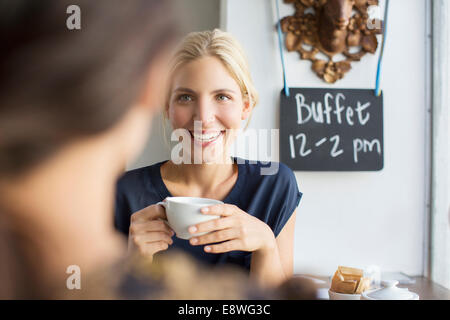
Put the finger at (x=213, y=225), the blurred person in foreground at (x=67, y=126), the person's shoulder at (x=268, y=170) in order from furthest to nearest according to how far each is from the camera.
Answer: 1. the person's shoulder at (x=268, y=170)
2. the finger at (x=213, y=225)
3. the blurred person in foreground at (x=67, y=126)

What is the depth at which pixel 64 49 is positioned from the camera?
189mm

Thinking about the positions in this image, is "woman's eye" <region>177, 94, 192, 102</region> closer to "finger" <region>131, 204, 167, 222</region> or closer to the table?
"finger" <region>131, 204, 167, 222</region>

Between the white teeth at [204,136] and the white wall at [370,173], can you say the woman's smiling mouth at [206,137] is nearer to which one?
the white teeth at [204,136]

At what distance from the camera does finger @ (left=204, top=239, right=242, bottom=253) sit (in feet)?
0.98

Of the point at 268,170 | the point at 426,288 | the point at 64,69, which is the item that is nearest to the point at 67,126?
the point at 64,69

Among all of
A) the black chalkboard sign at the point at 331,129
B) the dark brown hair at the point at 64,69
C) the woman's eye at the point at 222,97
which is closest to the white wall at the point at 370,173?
the black chalkboard sign at the point at 331,129

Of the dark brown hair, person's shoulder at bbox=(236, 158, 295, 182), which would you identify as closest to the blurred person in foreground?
the dark brown hair

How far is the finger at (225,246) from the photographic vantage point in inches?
11.8

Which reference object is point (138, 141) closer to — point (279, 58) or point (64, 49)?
point (64, 49)

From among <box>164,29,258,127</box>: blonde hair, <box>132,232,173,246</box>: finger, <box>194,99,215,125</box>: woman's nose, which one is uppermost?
<box>164,29,258,127</box>: blonde hair

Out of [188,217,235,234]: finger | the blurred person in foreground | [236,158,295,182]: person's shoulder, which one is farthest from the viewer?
[236,158,295,182]: person's shoulder

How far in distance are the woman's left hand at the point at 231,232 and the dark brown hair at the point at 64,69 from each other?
0.12m

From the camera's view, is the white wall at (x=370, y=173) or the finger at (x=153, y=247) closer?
the finger at (x=153, y=247)

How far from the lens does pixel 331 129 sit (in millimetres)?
517
